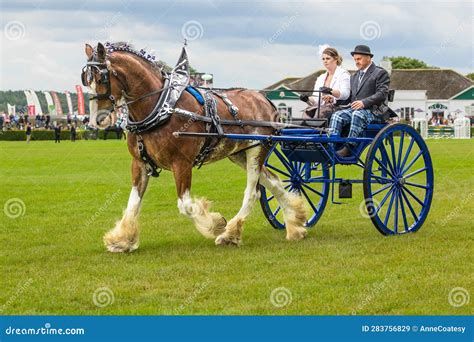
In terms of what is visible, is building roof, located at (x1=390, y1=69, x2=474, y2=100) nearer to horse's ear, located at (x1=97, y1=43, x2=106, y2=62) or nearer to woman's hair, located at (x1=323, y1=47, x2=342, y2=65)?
woman's hair, located at (x1=323, y1=47, x2=342, y2=65)

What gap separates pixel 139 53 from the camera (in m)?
10.2

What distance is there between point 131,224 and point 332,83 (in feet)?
10.4

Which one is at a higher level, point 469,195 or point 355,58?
point 355,58

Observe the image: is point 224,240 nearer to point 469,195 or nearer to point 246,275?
point 246,275

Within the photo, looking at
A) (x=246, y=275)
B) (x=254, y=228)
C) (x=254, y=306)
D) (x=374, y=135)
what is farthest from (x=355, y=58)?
(x=254, y=306)

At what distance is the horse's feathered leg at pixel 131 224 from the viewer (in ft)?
33.5

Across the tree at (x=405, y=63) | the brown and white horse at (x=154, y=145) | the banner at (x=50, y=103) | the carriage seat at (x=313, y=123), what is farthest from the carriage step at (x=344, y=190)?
the tree at (x=405, y=63)

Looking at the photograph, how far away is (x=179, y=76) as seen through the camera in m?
10.4

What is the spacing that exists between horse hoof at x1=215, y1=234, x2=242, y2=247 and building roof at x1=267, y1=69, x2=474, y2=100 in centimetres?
7908

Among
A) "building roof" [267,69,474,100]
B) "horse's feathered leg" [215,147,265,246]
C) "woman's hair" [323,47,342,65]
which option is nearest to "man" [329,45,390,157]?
"woman's hair" [323,47,342,65]

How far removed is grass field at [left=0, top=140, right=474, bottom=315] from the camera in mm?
7574

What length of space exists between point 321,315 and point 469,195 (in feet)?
33.8

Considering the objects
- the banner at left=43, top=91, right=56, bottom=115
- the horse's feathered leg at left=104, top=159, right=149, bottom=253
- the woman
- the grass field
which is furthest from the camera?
the banner at left=43, top=91, right=56, bottom=115

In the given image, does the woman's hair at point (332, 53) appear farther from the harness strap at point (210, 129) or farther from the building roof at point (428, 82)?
the building roof at point (428, 82)
